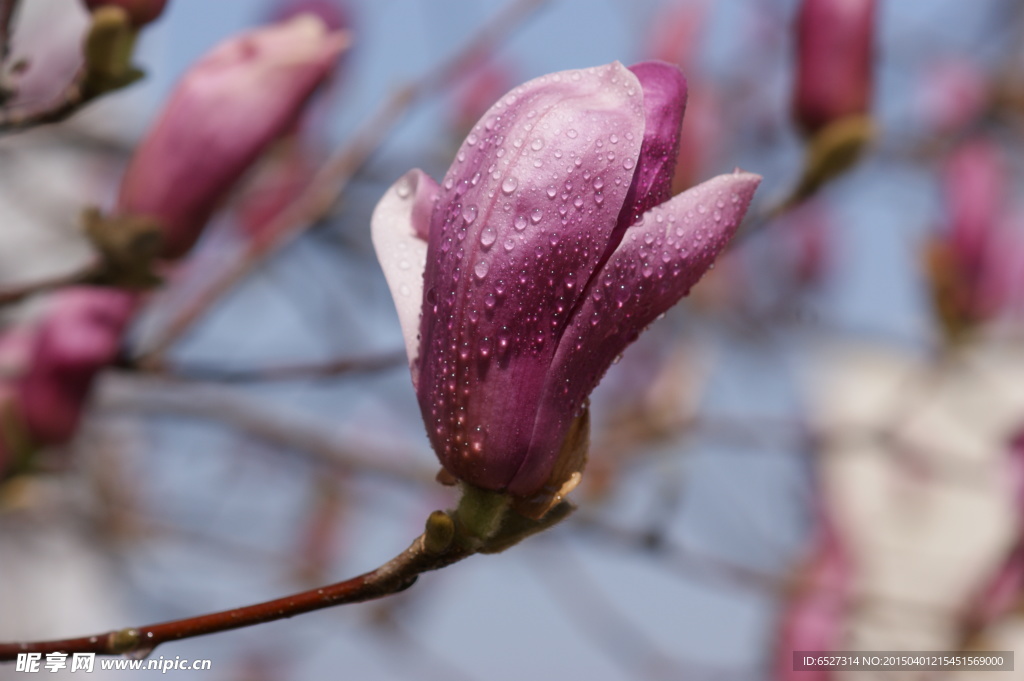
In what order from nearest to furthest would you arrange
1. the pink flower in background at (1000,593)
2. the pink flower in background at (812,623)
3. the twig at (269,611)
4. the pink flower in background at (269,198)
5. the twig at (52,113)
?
the twig at (269,611) < the twig at (52,113) < the pink flower in background at (1000,593) < the pink flower in background at (812,623) < the pink flower in background at (269,198)

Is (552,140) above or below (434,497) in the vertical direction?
above

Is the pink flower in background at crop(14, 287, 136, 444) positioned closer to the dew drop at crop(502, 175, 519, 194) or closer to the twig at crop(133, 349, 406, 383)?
the twig at crop(133, 349, 406, 383)

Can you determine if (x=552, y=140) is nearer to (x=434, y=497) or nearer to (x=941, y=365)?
(x=941, y=365)

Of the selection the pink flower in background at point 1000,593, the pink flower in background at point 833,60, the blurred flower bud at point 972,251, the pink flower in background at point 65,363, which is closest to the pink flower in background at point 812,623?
the pink flower in background at point 1000,593

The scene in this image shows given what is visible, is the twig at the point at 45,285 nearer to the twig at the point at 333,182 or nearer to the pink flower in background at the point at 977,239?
the twig at the point at 333,182

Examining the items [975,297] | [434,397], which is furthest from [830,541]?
[434,397]

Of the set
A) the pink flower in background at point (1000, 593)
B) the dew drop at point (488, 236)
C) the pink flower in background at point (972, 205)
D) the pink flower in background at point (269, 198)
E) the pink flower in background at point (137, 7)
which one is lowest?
the pink flower in background at point (1000, 593)

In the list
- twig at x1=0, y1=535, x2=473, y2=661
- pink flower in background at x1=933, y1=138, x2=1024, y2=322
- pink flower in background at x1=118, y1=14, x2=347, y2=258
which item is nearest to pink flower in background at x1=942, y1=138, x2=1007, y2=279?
pink flower in background at x1=933, y1=138, x2=1024, y2=322
